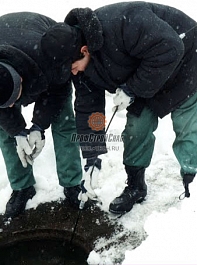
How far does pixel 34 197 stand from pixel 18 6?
466cm

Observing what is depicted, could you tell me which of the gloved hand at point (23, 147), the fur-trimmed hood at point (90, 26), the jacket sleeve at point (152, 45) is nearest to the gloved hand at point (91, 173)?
the gloved hand at point (23, 147)

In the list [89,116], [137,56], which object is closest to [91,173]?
[89,116]

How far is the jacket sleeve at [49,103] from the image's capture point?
283 cm

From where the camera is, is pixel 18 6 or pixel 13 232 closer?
pixel 13 232

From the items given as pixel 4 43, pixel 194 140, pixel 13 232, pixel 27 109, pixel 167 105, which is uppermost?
pixel 4 43

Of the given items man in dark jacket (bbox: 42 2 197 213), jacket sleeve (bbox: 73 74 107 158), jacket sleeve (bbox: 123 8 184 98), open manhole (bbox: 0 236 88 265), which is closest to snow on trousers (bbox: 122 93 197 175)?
man in dark jacket (bbox: 42 2 197 213)

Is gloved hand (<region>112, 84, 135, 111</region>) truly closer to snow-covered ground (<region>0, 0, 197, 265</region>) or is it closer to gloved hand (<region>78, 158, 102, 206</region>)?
gloved hand (<region>78, 158, 102, 206</region>)

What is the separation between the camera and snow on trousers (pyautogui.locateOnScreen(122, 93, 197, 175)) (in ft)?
8.97

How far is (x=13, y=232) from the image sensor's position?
297cm

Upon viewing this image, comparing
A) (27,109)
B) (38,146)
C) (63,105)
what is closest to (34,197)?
(38,146)

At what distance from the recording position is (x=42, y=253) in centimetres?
298

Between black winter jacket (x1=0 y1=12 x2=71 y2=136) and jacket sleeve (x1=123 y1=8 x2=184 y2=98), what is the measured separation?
462 millimetres

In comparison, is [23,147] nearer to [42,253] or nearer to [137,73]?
[42,253]

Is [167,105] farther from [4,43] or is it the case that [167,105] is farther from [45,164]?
[45,164]
